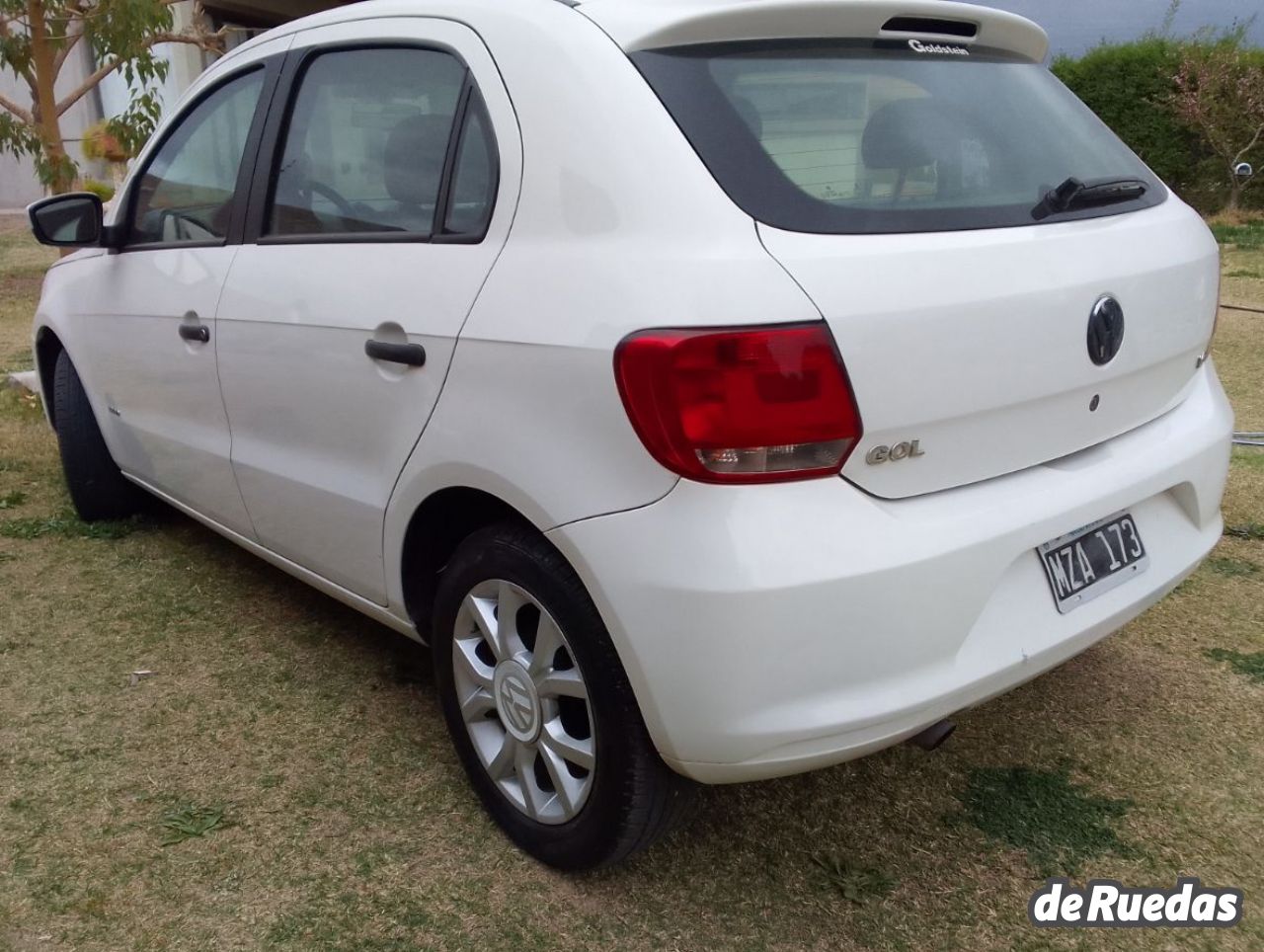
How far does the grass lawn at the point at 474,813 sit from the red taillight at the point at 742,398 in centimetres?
96

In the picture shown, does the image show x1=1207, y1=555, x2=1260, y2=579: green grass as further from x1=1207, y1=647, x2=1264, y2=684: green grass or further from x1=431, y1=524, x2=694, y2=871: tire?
x1=431, y1=524, x2=694, y2=871: tire

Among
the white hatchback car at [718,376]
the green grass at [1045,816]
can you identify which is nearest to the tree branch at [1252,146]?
the white hatchback car at [718,376]

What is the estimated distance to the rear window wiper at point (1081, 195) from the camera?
2.10m

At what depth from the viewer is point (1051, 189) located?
7.08 feet

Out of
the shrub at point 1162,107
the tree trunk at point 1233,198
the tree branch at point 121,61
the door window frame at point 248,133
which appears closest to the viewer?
the door window frame at point 248,133

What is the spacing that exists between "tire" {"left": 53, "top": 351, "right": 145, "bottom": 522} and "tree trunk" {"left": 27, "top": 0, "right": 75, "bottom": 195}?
11.7ft

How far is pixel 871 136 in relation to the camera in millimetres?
2049

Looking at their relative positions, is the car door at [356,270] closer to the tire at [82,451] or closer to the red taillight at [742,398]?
the red taillight at [742,398]

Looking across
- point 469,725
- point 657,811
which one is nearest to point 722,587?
point 657,811

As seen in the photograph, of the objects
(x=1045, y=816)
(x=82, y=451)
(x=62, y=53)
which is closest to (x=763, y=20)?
(x=1045, y=816)

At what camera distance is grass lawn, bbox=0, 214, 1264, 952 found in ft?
7.01

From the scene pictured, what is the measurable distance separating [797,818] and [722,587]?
95cm

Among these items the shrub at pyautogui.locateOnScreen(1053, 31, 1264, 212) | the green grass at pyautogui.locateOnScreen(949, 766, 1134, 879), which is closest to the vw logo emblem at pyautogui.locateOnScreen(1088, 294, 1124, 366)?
the green grass at pyautogui.locateOnScreen(949, 766, 1134, 879)

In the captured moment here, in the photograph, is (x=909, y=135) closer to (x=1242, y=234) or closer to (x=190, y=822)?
(x=190, y=822)
